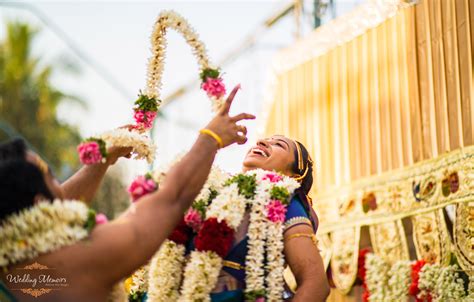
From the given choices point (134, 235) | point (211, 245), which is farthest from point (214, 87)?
point (134, 235)

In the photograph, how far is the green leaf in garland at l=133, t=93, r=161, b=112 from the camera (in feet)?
13.3

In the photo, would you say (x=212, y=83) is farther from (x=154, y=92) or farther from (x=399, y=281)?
(x=399, y=281)

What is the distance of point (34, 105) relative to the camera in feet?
64.8

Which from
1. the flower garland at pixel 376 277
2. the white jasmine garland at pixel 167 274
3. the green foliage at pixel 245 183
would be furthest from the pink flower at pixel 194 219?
the flower garland at pixel 376 277

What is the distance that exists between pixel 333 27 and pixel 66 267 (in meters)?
5.59

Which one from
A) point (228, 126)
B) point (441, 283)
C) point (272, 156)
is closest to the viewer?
point (228, 126)

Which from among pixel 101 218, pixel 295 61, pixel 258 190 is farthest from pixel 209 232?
pixel 295 61

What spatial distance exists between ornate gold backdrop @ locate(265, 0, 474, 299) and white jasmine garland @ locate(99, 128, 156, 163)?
279cm

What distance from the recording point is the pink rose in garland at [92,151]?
3.42 meters

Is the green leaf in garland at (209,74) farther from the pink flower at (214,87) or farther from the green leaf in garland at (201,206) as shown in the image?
the green leaf in garland at (201,206)

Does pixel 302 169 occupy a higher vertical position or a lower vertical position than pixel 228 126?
higher

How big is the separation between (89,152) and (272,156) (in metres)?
1.18

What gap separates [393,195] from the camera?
673 cm

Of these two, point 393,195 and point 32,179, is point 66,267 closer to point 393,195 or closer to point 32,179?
point 32,179
